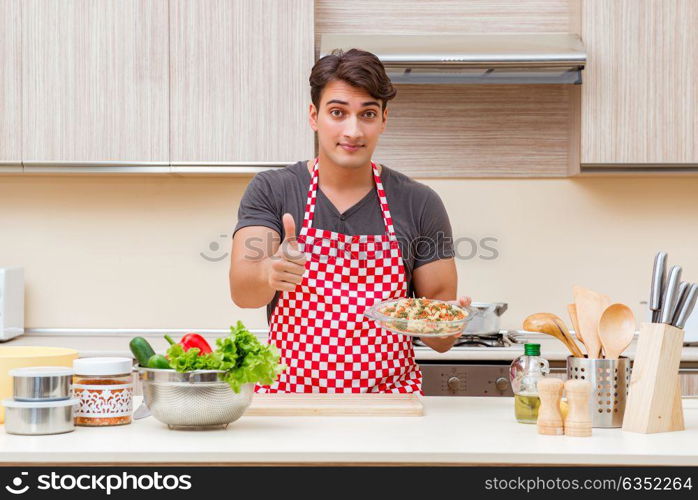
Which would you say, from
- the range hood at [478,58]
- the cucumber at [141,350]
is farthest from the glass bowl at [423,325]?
the range hood at [478,58]

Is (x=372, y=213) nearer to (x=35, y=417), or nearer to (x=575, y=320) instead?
(x=575, y=320)

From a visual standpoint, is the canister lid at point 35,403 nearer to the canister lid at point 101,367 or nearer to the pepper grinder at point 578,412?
the canister lid at point 101,367

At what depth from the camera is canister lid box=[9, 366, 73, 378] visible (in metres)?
1.55

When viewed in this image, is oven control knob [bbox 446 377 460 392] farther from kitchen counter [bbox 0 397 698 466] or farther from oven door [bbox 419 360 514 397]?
kitchen counter [bbox 0 397 698 466]

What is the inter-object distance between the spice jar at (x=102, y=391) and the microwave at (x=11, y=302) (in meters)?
1.81

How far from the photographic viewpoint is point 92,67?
128 inches

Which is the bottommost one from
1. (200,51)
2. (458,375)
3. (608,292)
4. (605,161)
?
(458,375)

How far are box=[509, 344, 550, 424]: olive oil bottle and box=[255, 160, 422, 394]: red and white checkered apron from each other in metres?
0.48

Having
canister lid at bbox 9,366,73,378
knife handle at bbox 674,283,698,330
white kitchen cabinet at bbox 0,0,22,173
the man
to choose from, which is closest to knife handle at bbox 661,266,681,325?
knife handle at bbox 674,283,698,330

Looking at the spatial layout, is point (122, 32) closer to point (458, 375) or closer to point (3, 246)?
point (3, 246)

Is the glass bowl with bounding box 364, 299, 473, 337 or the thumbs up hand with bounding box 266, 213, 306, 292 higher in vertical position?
the thumbs up hand with bounding box 266, 213, 306, 292
